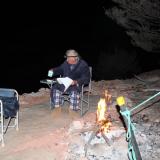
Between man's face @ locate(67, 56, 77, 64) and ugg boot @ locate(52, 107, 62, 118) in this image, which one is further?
man's face @ locate(67, 56, 77, 64)

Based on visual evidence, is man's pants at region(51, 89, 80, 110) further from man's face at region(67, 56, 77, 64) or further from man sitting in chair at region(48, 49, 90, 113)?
man's face at region(67, 56, 77, 64)

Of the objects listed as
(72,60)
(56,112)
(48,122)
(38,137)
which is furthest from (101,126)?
(72,60)

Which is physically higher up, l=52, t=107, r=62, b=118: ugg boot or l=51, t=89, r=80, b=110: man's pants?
l=51, t=89, r=80, b=110: man's pants

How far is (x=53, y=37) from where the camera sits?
29078 millimetres

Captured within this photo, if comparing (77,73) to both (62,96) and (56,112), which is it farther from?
(56,112)

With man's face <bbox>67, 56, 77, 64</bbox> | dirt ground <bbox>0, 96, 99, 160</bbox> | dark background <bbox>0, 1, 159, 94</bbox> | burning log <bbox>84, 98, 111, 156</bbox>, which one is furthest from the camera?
dark background <bbox>0, 1, 159, 94</bbox>

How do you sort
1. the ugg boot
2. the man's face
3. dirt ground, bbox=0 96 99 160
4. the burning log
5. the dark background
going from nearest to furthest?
dirt ground, bbox=0 96 99 160 → the burning log → the ugg boot → the man's face → the dark background

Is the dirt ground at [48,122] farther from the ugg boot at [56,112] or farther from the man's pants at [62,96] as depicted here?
the man's pants at [62,96]

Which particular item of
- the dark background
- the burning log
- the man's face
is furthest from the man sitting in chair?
the dark background

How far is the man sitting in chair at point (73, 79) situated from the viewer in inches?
291

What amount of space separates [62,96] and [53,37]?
2185 centimetres

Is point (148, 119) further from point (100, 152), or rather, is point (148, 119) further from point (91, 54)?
point (91, 54)

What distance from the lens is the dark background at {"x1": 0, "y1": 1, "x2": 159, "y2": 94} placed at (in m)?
24.4

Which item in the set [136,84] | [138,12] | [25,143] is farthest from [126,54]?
[25,143]
